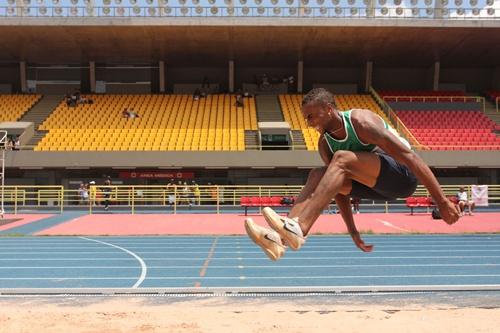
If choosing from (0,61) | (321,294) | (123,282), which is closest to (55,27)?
(0,61)

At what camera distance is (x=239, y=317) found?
19.3 feet

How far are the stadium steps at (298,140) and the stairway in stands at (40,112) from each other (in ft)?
41.2

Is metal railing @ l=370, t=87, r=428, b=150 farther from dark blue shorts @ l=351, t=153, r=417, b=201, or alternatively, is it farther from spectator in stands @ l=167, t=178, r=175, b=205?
dark blue shorts @ l=351, t=153, r=417, b=201

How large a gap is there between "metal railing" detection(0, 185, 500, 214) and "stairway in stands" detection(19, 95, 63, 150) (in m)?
3.23

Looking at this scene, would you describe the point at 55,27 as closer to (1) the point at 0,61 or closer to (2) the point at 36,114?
(2) the point at 36,114

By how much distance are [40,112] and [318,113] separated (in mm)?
29670

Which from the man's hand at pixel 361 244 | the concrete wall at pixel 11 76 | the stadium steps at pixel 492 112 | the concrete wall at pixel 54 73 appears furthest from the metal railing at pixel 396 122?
the concrete wall at pixel 11 76

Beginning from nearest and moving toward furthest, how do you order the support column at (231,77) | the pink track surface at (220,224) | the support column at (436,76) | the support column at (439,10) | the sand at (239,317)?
the sand at (239,317), the pink track surface at (220,224), the support column at (439,10), the support column at (231,77), the support column at (436,76)

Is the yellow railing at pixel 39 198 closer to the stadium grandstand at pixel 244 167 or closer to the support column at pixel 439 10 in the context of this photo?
the stadium grandstand at pixel 244 167

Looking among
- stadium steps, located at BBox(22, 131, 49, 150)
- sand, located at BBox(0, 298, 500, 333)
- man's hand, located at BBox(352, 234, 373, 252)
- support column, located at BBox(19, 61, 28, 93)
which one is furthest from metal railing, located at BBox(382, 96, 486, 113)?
man's hand, located at BBox(352, 234, 373, 252)

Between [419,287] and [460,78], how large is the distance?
31.1 m

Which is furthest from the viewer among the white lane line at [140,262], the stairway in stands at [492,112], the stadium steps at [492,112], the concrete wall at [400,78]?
the concrete wall at [400,78]

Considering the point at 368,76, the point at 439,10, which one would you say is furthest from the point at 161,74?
the point at 439,10

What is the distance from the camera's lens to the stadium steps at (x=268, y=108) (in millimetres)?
29973
